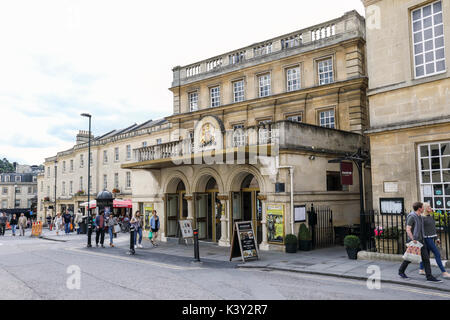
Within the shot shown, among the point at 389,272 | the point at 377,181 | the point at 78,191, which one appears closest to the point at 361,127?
the point at 377,181

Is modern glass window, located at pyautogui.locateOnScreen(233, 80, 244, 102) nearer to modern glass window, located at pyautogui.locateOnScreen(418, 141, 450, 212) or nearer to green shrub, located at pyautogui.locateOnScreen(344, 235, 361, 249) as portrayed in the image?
modern glass window, located at pyautogui.locateOnScreen(418, 141, 450, 212)

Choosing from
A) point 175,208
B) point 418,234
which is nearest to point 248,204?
point 175,208

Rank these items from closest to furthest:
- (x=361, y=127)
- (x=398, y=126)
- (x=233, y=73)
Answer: (x=398, y=126)
(x=361, y=127)
(x=233, y=73)

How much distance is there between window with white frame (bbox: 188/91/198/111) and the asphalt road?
50.1 ft

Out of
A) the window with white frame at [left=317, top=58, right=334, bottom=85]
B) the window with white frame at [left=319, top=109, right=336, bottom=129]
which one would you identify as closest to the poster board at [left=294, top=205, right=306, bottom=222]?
the window with white frame at [left=319, top=109, right=336, bottom=129]

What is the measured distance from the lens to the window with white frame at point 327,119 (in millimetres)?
20125

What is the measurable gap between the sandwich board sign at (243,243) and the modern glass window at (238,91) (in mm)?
12820

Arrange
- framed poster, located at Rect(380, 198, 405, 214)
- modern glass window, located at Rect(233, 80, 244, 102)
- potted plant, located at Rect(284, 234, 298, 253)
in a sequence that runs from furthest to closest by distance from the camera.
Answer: modern glass window, located at Rect(233, 80, 244, 102)
potted plant, located at Rect(284, 234, 298, 253)
framed poster, located at Rect(380, 198, 405, 214)

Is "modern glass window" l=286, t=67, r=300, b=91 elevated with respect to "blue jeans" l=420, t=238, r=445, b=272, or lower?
elevated

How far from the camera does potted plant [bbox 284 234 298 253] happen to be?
13.8 m

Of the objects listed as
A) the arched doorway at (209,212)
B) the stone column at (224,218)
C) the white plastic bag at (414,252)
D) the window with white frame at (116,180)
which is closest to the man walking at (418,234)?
the white plastic bag at (414,252)

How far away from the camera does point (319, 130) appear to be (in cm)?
1614

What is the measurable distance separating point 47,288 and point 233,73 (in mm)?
18259

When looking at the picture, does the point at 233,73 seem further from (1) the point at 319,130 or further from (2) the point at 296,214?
(2) the point at 296,214
